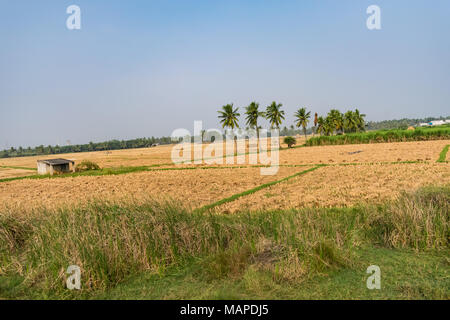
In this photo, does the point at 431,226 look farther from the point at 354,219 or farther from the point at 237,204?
the point at 237,204

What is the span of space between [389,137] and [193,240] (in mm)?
64790

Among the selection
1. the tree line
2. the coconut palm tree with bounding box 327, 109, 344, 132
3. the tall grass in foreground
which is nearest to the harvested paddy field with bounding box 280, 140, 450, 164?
the tall grass in foreground

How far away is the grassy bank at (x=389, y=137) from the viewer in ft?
188

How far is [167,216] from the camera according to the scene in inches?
261

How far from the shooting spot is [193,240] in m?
6.27

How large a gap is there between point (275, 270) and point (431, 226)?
3.65 meters

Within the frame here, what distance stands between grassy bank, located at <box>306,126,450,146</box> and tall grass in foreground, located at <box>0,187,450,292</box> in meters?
60.0

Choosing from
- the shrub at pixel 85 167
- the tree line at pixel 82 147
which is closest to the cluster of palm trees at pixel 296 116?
the shrub at pixel 85 167

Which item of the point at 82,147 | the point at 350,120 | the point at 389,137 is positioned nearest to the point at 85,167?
the point at 389,137

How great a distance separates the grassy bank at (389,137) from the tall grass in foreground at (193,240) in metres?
60.0

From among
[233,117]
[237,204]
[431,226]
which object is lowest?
[237,204]

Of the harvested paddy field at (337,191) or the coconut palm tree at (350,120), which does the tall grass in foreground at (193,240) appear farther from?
the coconut palm tree at (350,120)
